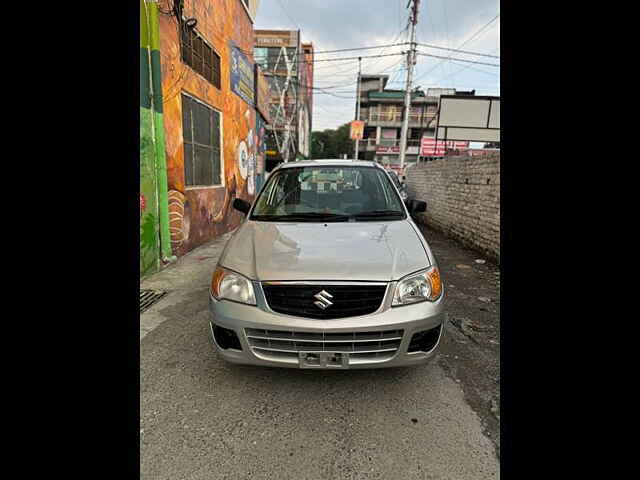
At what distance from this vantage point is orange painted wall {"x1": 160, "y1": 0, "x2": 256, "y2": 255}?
4.99 m

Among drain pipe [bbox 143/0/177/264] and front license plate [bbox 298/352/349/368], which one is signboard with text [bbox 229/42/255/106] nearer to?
drain pipe [bbox 143/0/177/264]

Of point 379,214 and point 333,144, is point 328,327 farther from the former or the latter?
point 333,144

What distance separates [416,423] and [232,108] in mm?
7700

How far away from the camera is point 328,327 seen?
1959 millimetres

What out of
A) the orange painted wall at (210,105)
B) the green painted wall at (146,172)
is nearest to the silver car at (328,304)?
the green painted wall at (146,172)

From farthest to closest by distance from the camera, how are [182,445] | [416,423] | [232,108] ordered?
[232,108], [416,423], [182,445]

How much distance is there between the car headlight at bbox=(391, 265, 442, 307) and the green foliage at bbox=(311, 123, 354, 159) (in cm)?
5514
